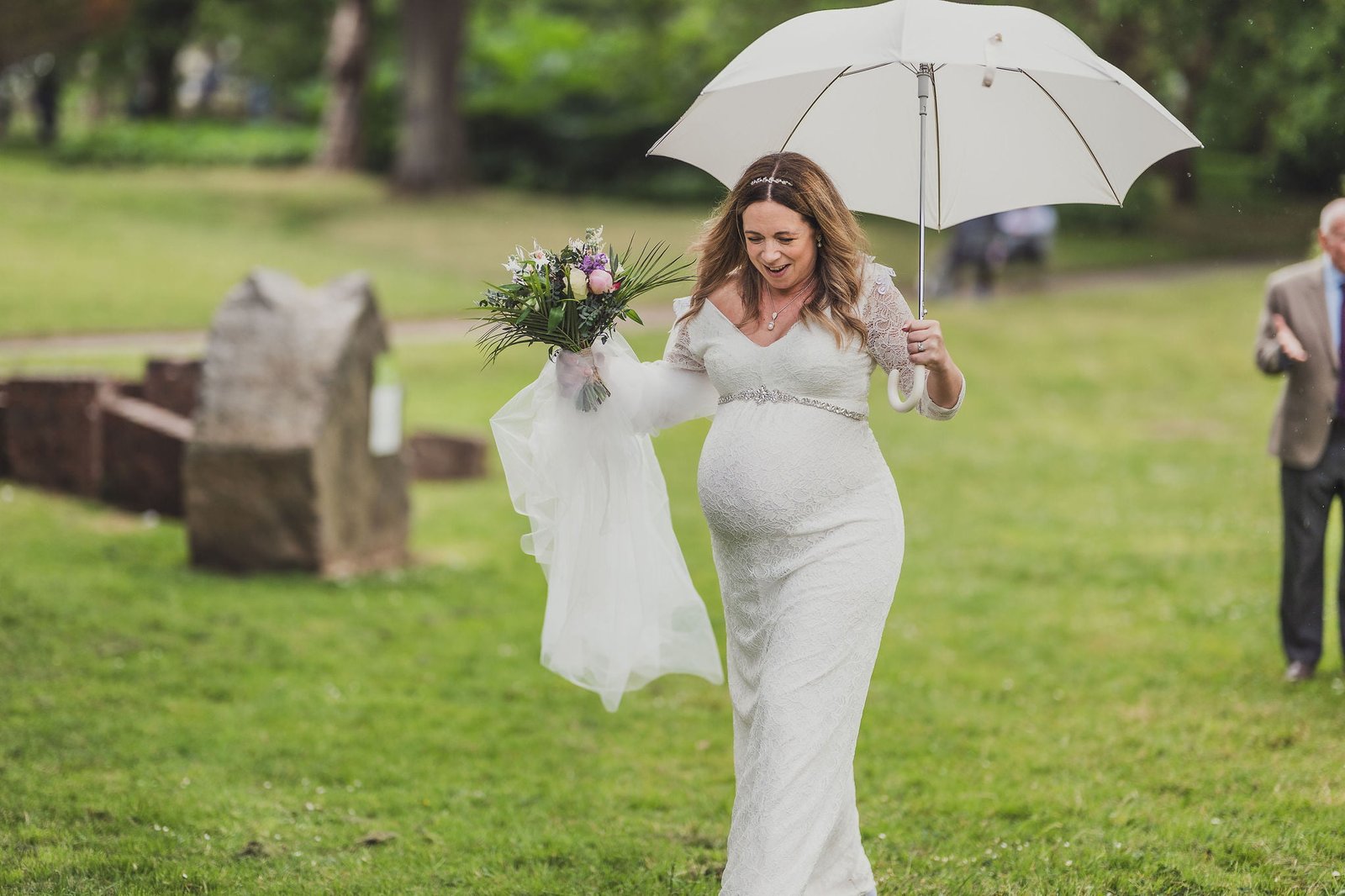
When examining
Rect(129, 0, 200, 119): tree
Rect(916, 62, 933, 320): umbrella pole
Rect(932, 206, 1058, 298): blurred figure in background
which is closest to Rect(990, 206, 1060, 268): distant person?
Rect(932, 206, 1058, 298): blurred figure in background

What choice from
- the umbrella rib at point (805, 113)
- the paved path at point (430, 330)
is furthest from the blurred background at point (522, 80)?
the umbrella rib at point (805, 113)

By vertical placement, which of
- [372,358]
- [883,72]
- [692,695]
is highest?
[883,72]

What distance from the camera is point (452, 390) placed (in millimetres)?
17953

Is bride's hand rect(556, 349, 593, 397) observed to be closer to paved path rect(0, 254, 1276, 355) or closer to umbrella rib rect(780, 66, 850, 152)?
umbrella rib rect(780, 66, 850, 152)

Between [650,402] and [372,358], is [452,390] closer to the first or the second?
[372,358]

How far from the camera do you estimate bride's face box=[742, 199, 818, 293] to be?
454 cm

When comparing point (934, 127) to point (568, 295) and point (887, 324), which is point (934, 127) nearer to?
point (887, 324)

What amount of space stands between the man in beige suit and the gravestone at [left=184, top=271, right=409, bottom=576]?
5.73 meters

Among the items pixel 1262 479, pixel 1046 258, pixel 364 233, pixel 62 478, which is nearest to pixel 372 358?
pixel 62 478

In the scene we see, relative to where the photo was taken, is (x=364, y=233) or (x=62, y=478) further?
(x=364, y=233)

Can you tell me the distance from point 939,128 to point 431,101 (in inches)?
1033

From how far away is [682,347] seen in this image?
16.4ft

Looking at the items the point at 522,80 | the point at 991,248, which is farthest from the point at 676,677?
the point at 522,80

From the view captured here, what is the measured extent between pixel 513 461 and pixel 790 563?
1.20m
